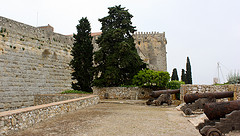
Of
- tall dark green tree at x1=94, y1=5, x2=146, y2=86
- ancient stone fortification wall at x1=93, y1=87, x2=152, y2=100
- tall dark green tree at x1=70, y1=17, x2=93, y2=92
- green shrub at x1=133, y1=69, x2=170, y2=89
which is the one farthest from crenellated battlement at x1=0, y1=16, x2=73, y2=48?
green shrub at x1=133, y1=69, x2=170, y2=89

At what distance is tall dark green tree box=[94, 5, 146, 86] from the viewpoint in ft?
48.7

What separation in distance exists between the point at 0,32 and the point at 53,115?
7.70 meters

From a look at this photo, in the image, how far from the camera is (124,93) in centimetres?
1487

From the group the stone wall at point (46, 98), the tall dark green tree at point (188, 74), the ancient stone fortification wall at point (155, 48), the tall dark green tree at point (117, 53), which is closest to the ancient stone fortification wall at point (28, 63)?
the stone wall at point (46, 98)

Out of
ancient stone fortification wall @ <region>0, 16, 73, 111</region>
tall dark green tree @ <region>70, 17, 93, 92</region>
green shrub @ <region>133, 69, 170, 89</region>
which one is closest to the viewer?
ancient stone fortification wall @ <region>0, 16, 73, 111</region>

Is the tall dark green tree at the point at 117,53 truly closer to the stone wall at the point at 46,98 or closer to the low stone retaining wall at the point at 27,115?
the stone wall at the point at 46,98

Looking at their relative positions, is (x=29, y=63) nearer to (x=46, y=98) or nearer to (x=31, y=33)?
(x=31, y=33)

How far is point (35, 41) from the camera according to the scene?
45.9 ft

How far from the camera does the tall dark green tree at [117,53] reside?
48.7ft

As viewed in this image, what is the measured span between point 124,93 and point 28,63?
6.94 m

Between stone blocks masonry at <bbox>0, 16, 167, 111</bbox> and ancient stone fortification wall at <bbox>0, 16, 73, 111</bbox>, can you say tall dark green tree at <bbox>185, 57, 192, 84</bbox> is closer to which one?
stone blocks masonry at <bbox>0, 16, 167, 111</bbox>

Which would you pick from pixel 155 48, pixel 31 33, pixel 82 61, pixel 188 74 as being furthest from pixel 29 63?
pixel 155 48

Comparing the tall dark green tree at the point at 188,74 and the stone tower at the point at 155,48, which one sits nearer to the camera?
the tall dark green tree at the point at 188,74

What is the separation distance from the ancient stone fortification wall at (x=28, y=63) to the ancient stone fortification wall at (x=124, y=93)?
340 centimetres
